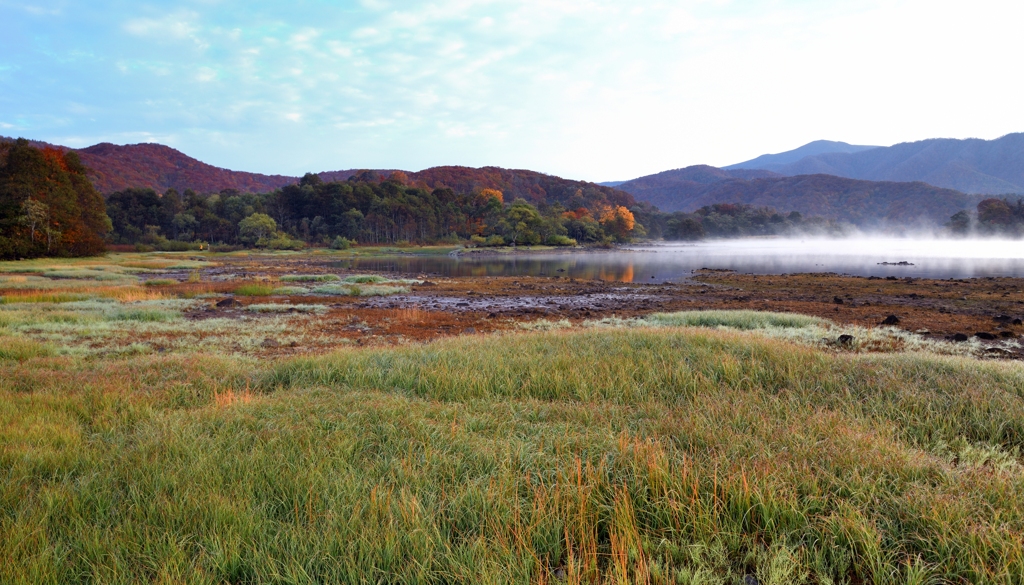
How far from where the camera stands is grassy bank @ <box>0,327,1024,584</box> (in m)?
2.88

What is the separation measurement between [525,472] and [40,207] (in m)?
60.0

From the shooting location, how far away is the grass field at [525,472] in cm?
289

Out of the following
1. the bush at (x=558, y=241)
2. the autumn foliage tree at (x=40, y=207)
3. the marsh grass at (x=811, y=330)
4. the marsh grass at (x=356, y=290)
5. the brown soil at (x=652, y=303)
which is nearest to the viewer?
the marsh grass at (x=811, y=330)

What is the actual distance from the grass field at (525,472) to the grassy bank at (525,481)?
24 mm

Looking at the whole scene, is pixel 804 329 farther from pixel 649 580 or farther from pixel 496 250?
pixel 496 250

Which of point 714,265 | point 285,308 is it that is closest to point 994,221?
point 714,265

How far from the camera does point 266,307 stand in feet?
68.0

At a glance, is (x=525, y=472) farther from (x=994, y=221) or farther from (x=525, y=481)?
(x=994, y=221)

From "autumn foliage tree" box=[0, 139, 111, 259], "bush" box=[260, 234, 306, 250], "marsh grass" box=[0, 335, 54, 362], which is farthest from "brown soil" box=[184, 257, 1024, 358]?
"bush" box=[260, 234, 306, 250]

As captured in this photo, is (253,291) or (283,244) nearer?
(253,291)

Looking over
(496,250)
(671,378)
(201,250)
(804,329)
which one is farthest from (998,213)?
(201,250)

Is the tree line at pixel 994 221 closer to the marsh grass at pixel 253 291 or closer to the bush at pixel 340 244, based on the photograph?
the bush at pixel 340 244

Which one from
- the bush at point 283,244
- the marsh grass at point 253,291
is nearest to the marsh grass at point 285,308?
the marsh grass at point 253,291

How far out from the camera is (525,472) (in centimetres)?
412
